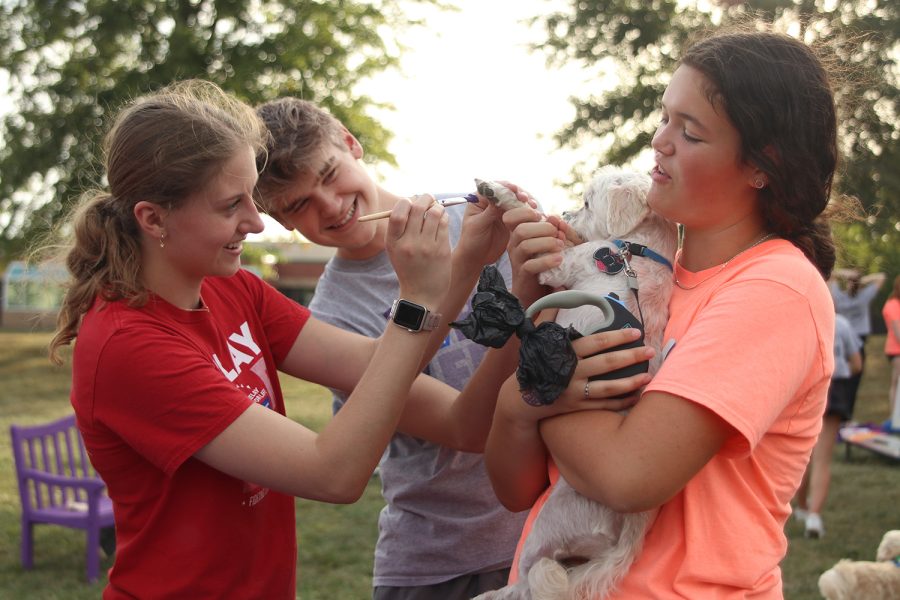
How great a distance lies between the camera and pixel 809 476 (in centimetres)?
842


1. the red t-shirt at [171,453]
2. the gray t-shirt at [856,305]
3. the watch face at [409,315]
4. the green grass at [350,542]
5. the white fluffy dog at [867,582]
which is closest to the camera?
the red t-shirt at [171,453]

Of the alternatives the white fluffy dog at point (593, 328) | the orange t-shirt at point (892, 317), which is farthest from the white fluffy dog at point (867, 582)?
the orange t-shirt at point (892, 317)

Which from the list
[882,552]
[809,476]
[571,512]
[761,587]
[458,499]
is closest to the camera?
[761,587]

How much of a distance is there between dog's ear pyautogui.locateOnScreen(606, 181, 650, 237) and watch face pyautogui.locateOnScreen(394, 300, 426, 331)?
0.59 metres

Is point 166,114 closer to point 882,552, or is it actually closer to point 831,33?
point 831,33

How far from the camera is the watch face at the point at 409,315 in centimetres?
221

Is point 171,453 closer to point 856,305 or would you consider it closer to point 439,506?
point 439,506

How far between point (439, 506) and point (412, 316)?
944 mm

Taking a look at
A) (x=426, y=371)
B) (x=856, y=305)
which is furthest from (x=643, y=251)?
(x=856, y=305)

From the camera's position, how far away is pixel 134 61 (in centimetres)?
2372

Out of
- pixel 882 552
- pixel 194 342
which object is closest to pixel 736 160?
pixel 194 342

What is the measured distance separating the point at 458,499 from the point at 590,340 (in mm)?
1205

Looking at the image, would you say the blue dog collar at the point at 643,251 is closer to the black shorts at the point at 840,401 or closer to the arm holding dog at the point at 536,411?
the arm holding dog at the point at 536,411

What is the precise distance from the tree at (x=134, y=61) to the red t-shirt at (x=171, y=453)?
21.0m
